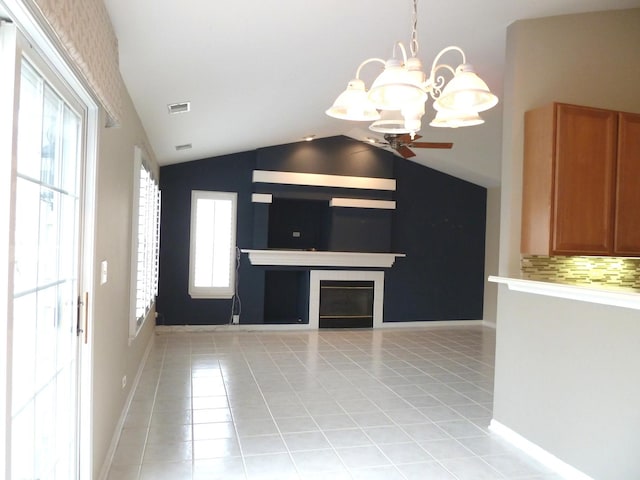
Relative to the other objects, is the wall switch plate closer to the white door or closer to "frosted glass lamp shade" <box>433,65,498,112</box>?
the white door

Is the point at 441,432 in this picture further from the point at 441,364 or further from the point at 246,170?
the point at 246,170

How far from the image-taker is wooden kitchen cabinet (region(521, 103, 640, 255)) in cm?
319

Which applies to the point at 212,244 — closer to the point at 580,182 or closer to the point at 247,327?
the point at 247,327

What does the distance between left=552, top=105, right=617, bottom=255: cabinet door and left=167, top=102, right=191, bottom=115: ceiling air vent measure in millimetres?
2970

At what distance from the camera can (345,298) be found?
25.5ft

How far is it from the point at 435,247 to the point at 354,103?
645cm

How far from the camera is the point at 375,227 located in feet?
25.4

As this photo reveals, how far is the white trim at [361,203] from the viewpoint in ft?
24.8

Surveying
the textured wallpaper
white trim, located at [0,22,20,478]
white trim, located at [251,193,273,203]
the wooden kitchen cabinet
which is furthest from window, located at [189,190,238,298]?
white trim, located at [0,22,20,478]

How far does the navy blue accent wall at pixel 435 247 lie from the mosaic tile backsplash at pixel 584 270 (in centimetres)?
422

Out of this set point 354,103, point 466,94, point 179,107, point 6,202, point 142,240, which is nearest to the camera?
point 6,202

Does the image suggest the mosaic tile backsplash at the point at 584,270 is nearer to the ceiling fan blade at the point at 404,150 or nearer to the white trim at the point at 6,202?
the ceiling fan blade at the point at 404,150

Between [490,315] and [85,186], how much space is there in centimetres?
745

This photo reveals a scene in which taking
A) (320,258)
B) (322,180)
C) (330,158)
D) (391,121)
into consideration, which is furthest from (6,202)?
(330,158)
